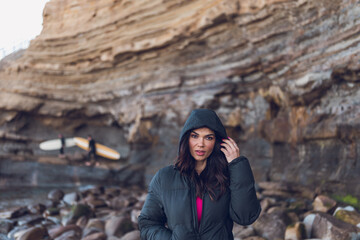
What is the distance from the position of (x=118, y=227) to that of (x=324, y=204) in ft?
13.6

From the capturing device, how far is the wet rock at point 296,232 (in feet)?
15.4

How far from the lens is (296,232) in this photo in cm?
474

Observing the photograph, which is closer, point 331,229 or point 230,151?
point 230,151

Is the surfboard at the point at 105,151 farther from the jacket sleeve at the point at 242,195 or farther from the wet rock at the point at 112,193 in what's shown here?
the jacket sleeve at the point at 242,195

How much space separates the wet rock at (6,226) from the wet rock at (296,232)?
19.8ft

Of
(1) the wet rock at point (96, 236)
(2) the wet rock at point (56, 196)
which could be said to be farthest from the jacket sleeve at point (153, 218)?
(2) the wet rock at point (56, 196)

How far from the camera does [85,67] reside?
1455 centimetres

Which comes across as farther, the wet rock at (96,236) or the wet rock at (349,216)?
the wet rock at (96,236)

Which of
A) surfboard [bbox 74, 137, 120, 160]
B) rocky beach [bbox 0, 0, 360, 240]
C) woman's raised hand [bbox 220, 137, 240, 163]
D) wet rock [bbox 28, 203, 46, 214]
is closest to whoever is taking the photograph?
woman's raised hand [bbox 220, 137, 240, 163]

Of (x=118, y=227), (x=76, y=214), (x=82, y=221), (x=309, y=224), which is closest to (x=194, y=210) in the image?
(x=309, y=224)

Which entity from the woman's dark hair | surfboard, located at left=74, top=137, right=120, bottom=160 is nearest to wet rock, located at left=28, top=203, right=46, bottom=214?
surfboard, located at left=74, top=137, right=120, bottom=160

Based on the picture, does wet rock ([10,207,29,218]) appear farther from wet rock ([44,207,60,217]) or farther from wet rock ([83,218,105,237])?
wet rock ([83,218,105,237])

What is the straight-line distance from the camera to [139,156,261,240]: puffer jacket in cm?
207

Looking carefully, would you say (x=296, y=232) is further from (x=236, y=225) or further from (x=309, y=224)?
(x=236, y=225)
